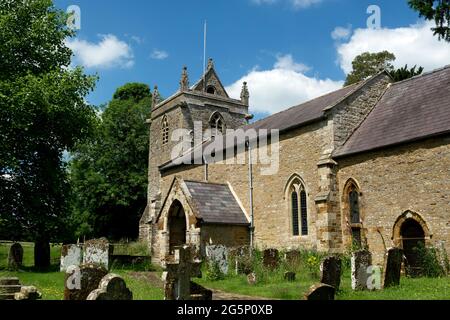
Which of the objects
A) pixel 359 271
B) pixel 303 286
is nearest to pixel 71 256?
pixel 303 286

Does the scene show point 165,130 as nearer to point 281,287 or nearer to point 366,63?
point 366,63

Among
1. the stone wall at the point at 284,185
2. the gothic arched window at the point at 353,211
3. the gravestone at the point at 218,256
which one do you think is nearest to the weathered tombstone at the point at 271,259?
the gravestone at the point at 218,256

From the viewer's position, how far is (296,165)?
65.3 ft

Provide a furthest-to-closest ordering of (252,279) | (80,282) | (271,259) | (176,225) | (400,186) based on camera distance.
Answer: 1. (176,225)
2. (271,259)
3. (400,186)
4. (252,279)
5. (80,282)

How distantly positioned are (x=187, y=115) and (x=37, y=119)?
593 inches

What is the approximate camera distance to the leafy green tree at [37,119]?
17.7 m

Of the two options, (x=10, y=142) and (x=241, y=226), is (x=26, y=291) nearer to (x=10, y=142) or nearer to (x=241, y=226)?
(x=10, y=142)

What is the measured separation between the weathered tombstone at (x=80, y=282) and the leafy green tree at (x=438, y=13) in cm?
1257

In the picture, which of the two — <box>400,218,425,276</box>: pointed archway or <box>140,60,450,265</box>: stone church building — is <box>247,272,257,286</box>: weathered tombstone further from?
<box>400,218,425,276</box>: pointed archway

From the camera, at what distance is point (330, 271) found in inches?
428

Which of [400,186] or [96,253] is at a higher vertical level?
[400,186]

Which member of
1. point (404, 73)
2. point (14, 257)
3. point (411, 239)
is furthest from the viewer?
point (404, 73)

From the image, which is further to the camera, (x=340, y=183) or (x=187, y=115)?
(x=187, y=115)
